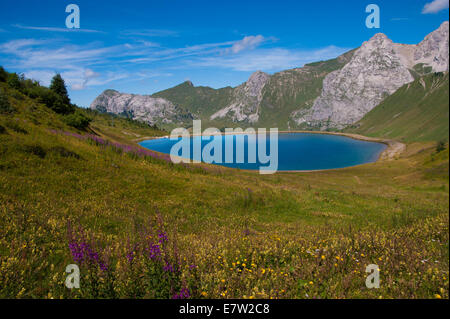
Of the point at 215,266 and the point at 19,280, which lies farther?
the point at 215,266

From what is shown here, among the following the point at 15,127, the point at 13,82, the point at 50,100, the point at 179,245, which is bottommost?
the point at 179,245

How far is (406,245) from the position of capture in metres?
6.87

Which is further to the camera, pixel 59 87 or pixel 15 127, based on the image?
pixel 59 87

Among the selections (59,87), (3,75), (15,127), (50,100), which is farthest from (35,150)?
(59,87)

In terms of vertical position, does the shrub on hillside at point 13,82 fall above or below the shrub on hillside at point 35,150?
above

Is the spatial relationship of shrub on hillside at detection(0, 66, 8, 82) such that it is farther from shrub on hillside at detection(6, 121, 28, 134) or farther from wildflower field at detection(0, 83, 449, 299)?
wildflower field at detection(0, 83, 449, 299)

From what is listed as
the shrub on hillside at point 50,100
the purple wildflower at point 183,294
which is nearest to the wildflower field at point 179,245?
the purple wildflower at point 183,294

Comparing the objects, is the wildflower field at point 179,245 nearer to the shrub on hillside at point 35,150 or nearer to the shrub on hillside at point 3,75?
the shrub on hillside at point 35,150

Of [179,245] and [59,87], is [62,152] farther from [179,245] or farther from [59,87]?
[59,87]

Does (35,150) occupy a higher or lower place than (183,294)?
higher

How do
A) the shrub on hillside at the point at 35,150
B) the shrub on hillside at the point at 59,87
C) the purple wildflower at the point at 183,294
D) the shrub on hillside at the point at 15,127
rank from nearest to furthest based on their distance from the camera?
the purple wildflower at the point at 183,294
the shrub on hillside at the point at 35,150
the shrub on hillside at the point at 15,127
the shrub on hillside at the point at 59,87
